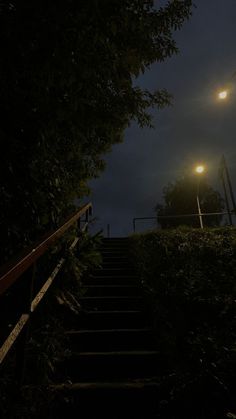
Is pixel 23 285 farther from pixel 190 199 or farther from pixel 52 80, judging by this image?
pixel 190 199

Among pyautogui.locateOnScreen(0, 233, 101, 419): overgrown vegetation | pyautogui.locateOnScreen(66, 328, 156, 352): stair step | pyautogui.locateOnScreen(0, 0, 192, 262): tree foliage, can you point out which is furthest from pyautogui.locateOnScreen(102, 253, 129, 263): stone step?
pyautogui.locateOnScreen(0, 0, 192, 262): tree foliage

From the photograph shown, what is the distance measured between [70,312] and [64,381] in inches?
46.9

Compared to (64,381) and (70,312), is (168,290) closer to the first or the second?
(70,312)

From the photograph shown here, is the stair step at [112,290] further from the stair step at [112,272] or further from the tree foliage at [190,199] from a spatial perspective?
the tree foliage at [190,199]

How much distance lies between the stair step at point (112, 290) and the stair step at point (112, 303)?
0.41 meters

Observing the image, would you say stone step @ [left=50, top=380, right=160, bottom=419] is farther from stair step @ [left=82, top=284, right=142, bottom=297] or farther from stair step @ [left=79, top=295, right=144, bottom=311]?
stair step @ [left=82, top=284, right=142, bottom=297]

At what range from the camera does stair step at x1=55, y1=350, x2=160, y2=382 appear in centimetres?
299

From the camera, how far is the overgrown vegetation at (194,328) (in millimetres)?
2393

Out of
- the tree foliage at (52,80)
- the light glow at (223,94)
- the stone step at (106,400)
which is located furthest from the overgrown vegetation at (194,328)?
the light glow at (223,94)

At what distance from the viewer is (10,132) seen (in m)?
2.66

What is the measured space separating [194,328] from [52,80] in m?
2.81

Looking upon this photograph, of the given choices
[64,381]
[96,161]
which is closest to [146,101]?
[96,161]

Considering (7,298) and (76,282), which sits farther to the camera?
(76,282)

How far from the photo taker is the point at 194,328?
132 inches
